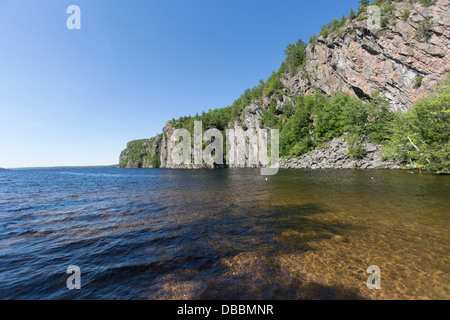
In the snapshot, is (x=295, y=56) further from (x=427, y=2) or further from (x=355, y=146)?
(x=355, y=146)

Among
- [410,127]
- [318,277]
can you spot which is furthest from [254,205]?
[410,127]

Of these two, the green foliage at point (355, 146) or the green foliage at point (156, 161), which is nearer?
the green foliage at point (355, 146)

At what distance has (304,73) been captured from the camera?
72062 mm

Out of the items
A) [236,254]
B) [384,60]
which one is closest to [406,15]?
[384,60]

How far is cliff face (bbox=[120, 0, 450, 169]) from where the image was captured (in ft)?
117

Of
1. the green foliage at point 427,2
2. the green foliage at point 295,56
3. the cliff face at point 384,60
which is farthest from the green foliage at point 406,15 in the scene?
the green foliage at point 295,56

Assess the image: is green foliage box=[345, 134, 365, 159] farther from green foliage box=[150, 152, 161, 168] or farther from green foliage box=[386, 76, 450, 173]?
green foliage box=[150, 152, 161, 168]

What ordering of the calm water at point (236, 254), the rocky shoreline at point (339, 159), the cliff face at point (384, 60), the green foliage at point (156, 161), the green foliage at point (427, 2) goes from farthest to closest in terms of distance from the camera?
the green foliage at point (156, 161)
the rocky shoreline at point (339, 159)
the green foliage at point (427, 2)
the cliff face at point (384, 60)
the calm water at point (236, 254)

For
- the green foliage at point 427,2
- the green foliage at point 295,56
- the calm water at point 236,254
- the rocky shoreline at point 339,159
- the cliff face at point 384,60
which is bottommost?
the calm water at point 236,254

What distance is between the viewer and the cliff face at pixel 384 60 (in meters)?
35.8

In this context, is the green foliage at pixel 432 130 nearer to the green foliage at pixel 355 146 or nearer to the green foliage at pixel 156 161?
the green foliage at pixel 355 146

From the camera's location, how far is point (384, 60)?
145 feet
